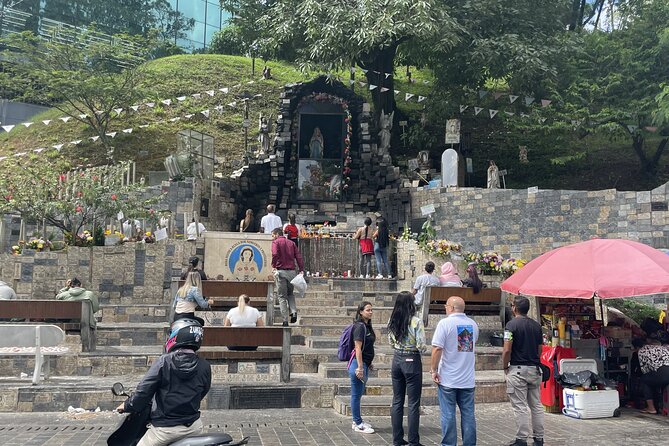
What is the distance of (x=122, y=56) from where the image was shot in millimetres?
28688

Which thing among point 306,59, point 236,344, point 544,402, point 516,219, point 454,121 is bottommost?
point 544,402

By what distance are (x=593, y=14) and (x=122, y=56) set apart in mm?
25602

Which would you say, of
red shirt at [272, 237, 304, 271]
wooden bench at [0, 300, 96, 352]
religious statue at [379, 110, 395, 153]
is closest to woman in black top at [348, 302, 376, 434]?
red shirt at [272, 237, 304, 271]

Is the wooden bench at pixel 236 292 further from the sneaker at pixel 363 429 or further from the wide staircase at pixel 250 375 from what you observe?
the sneaker at pixel 363 429

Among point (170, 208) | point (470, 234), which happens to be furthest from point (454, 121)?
point (170, 208)

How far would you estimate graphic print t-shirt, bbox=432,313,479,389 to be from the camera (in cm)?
574

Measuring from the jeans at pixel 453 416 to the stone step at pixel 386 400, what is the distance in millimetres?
1904

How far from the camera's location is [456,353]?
577cm

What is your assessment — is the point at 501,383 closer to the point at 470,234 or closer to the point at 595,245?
the point at 595,245

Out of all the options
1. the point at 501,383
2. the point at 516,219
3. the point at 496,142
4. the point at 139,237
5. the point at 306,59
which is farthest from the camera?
the point at 496,142

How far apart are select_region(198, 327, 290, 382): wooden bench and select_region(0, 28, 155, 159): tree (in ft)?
66.4

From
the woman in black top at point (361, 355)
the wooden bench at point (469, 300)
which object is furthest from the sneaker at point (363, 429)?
the wooden bench at point (469, 300)

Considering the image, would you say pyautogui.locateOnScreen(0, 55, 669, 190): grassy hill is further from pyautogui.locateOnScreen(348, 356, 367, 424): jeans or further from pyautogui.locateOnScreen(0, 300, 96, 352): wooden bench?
pyautogui.locateOnScreen(0, 300, 96, 352): wooden bench

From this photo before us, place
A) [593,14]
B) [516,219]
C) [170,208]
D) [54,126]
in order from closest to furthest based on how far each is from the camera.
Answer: [516,219]
[170,208]
[54,126]
[593,14]
